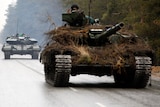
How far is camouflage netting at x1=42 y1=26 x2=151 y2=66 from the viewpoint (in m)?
16.1

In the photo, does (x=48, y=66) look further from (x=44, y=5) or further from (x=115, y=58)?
(x=44, y=5)

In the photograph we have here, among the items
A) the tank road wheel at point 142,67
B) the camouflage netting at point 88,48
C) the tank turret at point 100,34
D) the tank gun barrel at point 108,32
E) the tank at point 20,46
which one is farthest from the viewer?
the tank at point 20,46

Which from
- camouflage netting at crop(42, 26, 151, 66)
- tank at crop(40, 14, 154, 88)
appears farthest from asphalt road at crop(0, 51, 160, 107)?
camouflage netting at crop(42, 26, 151, 66)

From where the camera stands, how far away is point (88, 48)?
16719 mm

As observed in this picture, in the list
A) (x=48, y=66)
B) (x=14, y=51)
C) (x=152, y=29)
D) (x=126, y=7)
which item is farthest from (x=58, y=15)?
(x=48, y=66)

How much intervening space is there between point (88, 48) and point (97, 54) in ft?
1.52

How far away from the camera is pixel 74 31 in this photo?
686 inches

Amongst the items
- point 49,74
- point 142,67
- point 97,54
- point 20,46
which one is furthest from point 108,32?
point 20,46

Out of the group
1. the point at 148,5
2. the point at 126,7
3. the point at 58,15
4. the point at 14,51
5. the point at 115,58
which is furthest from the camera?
the point at 58,15

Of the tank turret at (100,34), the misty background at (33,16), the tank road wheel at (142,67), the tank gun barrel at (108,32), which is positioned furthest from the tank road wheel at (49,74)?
the misty background at (33,16)

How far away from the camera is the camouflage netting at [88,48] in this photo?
635 inches

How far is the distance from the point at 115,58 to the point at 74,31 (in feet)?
6.49

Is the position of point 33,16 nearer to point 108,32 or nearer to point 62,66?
point 108,32

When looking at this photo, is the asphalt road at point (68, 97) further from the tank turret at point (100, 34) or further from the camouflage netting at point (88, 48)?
the tank turret at point (100, 34)
